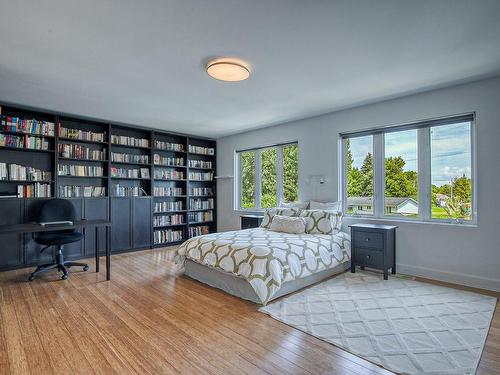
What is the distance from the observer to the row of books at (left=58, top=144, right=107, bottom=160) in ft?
14.8

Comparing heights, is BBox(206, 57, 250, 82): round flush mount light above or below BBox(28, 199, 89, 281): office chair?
above

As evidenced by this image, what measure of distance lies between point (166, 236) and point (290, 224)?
300 centimetres

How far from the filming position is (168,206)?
19.3ft

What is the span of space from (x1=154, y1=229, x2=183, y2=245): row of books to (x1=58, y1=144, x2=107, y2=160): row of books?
1.83 meters

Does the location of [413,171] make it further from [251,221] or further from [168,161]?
[168,161]

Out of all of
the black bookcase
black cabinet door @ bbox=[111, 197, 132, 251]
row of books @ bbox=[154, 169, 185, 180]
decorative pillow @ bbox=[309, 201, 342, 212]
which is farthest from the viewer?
row of books @ bbox=[154, 169, 185, 180]

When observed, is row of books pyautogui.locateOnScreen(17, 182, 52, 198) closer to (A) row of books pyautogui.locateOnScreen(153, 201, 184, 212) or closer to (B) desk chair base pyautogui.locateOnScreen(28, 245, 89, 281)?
(B) desk chair base pyautogui.locateOnScreen(28, 245, 89, 281)

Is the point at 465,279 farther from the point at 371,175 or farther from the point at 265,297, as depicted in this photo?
the point at 265,297

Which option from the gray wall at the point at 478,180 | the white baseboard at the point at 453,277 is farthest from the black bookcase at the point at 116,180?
the white baseboard at the point at 453,277

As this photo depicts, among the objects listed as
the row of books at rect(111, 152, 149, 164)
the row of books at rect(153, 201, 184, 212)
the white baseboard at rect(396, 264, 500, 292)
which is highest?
the row of books at rect(111, 152, 149, 164)

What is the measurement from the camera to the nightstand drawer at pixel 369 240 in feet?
11.6

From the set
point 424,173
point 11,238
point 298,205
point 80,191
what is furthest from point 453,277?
point 11,238

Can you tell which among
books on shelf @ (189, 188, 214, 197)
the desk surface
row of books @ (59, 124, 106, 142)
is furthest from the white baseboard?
row of books @ (59, 124, 106, 142)

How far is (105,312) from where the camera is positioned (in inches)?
100.0
